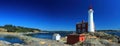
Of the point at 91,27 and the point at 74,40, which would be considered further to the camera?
the point at 91,27

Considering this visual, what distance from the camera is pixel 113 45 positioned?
32.5 meters

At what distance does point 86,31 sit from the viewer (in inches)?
2108

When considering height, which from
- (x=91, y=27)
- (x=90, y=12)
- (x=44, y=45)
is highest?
(x=90, y=12)

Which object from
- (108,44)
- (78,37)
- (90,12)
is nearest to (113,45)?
(108,44)

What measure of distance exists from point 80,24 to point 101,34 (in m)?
9.13

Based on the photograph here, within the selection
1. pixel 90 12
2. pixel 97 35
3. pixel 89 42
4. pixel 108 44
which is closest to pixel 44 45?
pixel 89 42

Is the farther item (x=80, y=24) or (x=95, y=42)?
(x=80, y=24)

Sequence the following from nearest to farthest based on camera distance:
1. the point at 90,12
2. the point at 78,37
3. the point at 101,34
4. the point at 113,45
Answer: the point at 113,45, the point at 78,37, the point at 101,34, the point at 90,12

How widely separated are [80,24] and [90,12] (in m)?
5.05

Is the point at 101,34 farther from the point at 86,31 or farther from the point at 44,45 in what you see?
the point at 44,45

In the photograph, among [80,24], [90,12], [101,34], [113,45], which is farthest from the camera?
[80,24]

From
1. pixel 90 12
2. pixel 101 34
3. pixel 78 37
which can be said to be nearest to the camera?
pixel 78 37

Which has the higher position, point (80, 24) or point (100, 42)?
point (80, 24)

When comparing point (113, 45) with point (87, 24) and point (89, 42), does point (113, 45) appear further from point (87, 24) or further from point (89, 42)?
point (87, 24)
